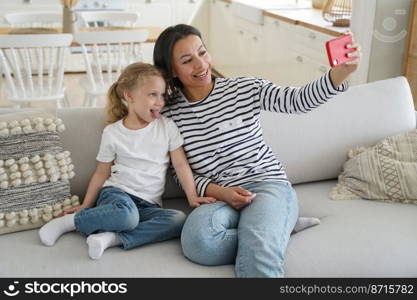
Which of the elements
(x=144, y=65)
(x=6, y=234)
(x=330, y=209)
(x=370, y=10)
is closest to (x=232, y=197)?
(x=330, y=209)

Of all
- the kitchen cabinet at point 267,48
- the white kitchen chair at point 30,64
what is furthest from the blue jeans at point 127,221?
the kitchen cabinet at point 267,48

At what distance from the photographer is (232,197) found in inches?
60.4

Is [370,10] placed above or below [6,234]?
above

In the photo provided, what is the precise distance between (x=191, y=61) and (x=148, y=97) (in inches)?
7.3

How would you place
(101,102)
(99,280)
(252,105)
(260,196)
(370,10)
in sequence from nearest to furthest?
(99,280), (260,196), (252,105), (370,10), (101,102)

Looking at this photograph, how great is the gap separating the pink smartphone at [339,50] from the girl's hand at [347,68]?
0.01 m

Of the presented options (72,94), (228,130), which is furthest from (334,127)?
(72,94)

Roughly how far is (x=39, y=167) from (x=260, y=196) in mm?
698

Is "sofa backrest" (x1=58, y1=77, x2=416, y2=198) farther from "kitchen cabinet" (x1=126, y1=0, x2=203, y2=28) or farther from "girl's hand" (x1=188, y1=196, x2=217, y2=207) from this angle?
"kitchen cabinet" (x1=126, y1=0, x2=203, y2=28)

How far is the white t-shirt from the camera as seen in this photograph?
1619 mm

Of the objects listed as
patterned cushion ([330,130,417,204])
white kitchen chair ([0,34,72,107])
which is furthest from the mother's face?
white kitchen chair ([0,34,72,107])

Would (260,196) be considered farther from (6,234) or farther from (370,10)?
(370,10)

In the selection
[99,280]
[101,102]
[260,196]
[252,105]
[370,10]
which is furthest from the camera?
[101,102]

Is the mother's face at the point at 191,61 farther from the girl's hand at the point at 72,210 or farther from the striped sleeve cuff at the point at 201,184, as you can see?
the girl's hand at the point at 72,210
